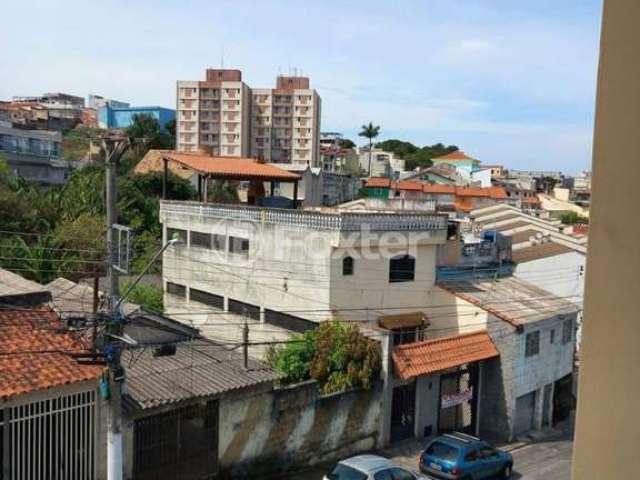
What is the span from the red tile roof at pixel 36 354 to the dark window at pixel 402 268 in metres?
11.6

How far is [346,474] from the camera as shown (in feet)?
47.0

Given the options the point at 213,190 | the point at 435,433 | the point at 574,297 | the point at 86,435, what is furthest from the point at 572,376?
the point at 213,190

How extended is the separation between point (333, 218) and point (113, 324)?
1049cm

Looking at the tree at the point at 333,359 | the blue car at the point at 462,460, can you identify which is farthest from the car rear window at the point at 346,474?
the tree at the point at 333,359

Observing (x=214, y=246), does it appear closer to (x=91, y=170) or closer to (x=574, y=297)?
(x=574, y=297)

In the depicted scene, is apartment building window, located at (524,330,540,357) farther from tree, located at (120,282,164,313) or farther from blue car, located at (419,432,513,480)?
tree, located at (120,282,164,313)

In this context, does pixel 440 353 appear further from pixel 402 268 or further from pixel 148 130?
pixel 148 130

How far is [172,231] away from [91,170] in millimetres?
23314

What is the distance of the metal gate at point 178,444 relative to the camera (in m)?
14.0

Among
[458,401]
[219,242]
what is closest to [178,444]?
[458,401]

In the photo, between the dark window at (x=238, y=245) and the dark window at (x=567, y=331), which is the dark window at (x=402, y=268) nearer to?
the dark window at (x=238, y=245)

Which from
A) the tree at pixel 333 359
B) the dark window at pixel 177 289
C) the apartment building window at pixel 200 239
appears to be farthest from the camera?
the dark window at pixel 177 289

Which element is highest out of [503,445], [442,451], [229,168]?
[229,168]

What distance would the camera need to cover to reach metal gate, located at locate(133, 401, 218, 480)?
14.0 meters
